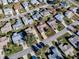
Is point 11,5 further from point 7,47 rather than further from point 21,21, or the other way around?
point 7,47

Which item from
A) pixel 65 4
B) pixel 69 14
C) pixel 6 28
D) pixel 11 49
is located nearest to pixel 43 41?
pixel 11 49

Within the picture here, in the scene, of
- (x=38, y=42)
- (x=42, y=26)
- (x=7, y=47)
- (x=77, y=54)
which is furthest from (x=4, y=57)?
(x=77, y=54)

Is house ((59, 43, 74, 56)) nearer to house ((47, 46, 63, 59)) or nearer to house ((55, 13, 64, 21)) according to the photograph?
house ((47, 46, 63, 59))

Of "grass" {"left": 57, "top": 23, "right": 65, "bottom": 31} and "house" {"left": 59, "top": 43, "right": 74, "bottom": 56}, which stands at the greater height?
"grass" {"left": 57, "top": 23, "right": 65, "bottom": 31}

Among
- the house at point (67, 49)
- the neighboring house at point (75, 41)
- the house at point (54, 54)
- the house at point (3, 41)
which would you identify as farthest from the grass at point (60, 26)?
the house at point (3, 41)

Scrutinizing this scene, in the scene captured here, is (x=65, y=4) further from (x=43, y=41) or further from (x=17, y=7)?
(x=43, y=41)

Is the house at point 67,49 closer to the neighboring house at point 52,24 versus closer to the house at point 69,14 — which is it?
the neighboring house at point 52,24

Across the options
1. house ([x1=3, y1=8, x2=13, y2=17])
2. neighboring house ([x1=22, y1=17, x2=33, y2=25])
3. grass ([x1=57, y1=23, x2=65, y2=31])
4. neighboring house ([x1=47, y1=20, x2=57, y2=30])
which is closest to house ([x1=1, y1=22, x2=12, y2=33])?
neighboring house ([x1=22, y1=17, x2=33, y2=25])
